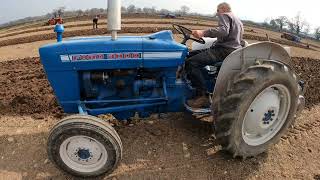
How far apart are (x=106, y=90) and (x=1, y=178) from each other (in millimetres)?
1622

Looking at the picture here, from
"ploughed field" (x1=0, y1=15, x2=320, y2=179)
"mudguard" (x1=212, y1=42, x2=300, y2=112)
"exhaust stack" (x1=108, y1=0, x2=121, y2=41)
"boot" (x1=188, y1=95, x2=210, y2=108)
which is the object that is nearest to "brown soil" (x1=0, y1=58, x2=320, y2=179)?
"ploughed field" (x1=0, y1=15, x2=320, y2=179)

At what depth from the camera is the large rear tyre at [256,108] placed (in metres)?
4.12

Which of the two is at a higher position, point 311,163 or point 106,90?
point 106,90

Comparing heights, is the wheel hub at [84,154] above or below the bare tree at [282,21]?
above

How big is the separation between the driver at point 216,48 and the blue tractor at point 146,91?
125 mm

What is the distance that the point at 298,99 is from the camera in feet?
15.6

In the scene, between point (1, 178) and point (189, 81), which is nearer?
point (1, 178)

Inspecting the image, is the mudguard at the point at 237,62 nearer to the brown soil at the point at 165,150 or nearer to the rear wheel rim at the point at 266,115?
the rear wheel rim at the point at 266,115

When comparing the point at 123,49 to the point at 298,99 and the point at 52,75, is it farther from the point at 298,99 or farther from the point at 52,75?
the point at 298,99

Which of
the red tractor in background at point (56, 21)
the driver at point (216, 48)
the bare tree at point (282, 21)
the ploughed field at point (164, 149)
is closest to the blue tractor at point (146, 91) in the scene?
the driver at point (216, 48)

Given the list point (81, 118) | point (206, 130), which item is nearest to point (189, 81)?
point (206, 130)

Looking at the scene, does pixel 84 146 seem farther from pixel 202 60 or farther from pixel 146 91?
pixel 202 60

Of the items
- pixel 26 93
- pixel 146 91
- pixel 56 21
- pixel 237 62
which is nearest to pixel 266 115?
pixel 237 62

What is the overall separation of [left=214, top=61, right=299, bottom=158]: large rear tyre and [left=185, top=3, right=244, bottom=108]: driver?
2.30ft
